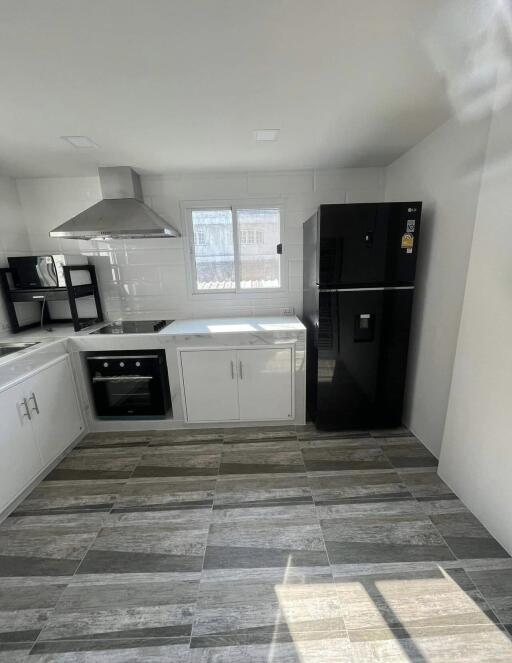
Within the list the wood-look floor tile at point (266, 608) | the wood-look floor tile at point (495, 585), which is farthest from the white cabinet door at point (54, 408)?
the wood-look floor tile at point (495, 585)

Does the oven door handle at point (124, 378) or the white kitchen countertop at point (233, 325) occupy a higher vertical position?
the white kitchen countertop at point (233, 325)

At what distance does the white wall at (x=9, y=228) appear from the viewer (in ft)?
8.23

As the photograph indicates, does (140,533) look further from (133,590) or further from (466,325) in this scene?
(466,325)

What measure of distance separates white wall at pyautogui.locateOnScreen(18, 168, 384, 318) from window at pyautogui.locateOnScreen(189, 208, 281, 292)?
11 cm

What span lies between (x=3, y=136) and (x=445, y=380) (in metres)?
3.41

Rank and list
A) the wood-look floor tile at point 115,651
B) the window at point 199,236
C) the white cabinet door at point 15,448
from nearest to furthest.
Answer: the wood-look floor tile at point 115,651, the white cabinet door at point 15,448, the window at point 199,236

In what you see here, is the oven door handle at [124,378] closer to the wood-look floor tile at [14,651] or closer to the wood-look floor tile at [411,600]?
the wood-look floor tile at [14,651]

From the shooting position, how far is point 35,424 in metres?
1.95

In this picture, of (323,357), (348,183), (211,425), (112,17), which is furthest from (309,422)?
(112,17)

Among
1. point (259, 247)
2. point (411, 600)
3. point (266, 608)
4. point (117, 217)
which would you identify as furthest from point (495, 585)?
point (117, 217)

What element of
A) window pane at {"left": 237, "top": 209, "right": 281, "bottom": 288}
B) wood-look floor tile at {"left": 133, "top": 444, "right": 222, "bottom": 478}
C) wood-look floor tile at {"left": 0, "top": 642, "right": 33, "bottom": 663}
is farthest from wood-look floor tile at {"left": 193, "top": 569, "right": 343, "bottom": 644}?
window pane at {"left": 237, "top": 209, "right": 281, "bottom": 288}

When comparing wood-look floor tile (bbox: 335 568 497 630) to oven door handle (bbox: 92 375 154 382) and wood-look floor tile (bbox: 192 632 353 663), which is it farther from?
oven door handle (bbox: 92 375 154 382)

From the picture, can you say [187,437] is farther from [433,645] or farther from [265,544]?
[433,645]

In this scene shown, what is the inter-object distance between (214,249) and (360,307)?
1557 mm
